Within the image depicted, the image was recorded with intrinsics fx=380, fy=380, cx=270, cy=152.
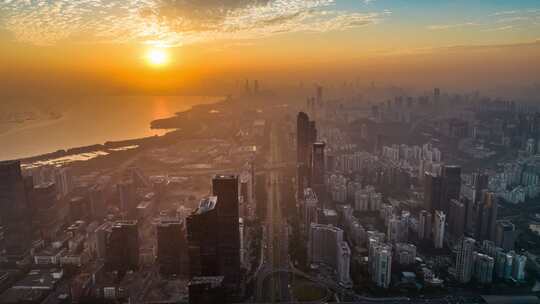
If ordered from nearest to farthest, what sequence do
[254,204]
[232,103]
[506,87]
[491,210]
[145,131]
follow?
[491,210], [254,204], [506,87], [145,131], [232,103]

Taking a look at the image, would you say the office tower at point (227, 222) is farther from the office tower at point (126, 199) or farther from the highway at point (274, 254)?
the office tower at point (126, 199)

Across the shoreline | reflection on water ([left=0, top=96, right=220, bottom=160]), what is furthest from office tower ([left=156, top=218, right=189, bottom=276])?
the shoreline

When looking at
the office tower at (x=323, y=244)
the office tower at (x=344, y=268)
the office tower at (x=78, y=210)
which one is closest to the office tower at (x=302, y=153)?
the office tower at (x=323, y=244)

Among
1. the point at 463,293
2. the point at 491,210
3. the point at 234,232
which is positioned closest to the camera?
the point at 234,232

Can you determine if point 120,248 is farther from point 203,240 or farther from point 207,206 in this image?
point 207,206

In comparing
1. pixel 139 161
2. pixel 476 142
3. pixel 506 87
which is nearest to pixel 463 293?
pixel 506 87

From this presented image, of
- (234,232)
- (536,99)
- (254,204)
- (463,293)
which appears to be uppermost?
(536,99)

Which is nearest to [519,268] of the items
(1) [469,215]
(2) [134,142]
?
(1) [469,215]

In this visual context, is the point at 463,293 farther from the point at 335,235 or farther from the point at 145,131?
the point at 145,131
